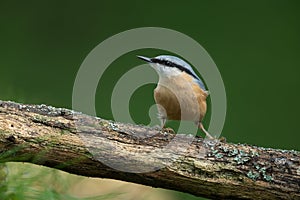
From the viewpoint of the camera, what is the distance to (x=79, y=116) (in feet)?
4.71

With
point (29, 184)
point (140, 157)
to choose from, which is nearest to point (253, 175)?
point (140, 157)

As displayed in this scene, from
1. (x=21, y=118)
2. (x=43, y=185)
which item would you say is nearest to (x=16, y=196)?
(x=43, y=185)

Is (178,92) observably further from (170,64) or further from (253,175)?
(253,175)

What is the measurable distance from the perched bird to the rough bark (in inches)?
10.9

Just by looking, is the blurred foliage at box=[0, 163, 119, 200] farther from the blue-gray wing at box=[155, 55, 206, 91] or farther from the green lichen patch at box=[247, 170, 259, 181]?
the blue-gray wing at box=[155, 55, 206, 91]

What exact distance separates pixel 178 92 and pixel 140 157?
0.39 metres

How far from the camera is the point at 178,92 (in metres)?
1.74

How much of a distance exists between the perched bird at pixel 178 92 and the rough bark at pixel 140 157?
0.91ft

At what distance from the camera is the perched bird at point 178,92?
67.6 inches

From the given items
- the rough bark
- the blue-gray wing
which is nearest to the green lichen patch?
the rough bark

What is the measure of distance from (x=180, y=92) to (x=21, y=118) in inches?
20.4

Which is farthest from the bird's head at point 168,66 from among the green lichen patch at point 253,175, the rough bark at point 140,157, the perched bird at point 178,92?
the green lichen patch at point 253,175

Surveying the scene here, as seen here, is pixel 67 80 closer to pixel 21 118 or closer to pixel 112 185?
pixel 112 185

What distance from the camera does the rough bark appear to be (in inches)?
53.2
